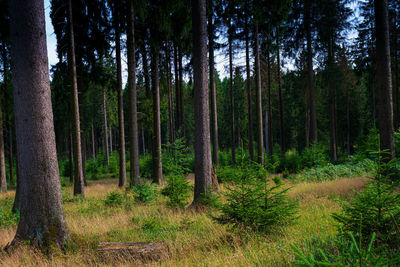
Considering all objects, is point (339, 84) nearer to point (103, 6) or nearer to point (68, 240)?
point (103, 6)

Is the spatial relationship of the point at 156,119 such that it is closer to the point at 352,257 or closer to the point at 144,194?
the point at 144,194

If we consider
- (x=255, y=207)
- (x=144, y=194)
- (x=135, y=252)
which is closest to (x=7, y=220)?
(x=144, y=194)

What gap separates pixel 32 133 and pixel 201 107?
4233 millimetres

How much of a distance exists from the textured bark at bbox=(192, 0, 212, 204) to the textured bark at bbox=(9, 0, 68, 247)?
375 cm

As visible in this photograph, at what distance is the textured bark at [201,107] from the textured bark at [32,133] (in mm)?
3750

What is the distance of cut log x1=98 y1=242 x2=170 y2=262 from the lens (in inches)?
140

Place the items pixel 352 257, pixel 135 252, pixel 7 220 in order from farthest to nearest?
pixel 7 220 < pixel 135 252 < pixel 352 257

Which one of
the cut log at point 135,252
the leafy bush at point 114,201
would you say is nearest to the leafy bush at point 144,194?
the leafy bush at point 114,201

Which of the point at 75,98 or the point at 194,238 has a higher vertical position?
the point at 75,98

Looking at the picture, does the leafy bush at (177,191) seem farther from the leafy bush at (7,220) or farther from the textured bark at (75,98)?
the textured bark at (75,98)

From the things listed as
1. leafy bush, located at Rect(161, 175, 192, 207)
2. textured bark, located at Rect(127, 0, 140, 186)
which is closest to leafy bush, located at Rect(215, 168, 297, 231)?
leafy bush, located at Rect(161, 175, 192, 207)

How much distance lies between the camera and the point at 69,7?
9.84 metres

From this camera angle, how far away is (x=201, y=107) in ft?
22.3

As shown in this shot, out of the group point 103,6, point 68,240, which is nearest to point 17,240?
point 68,240
